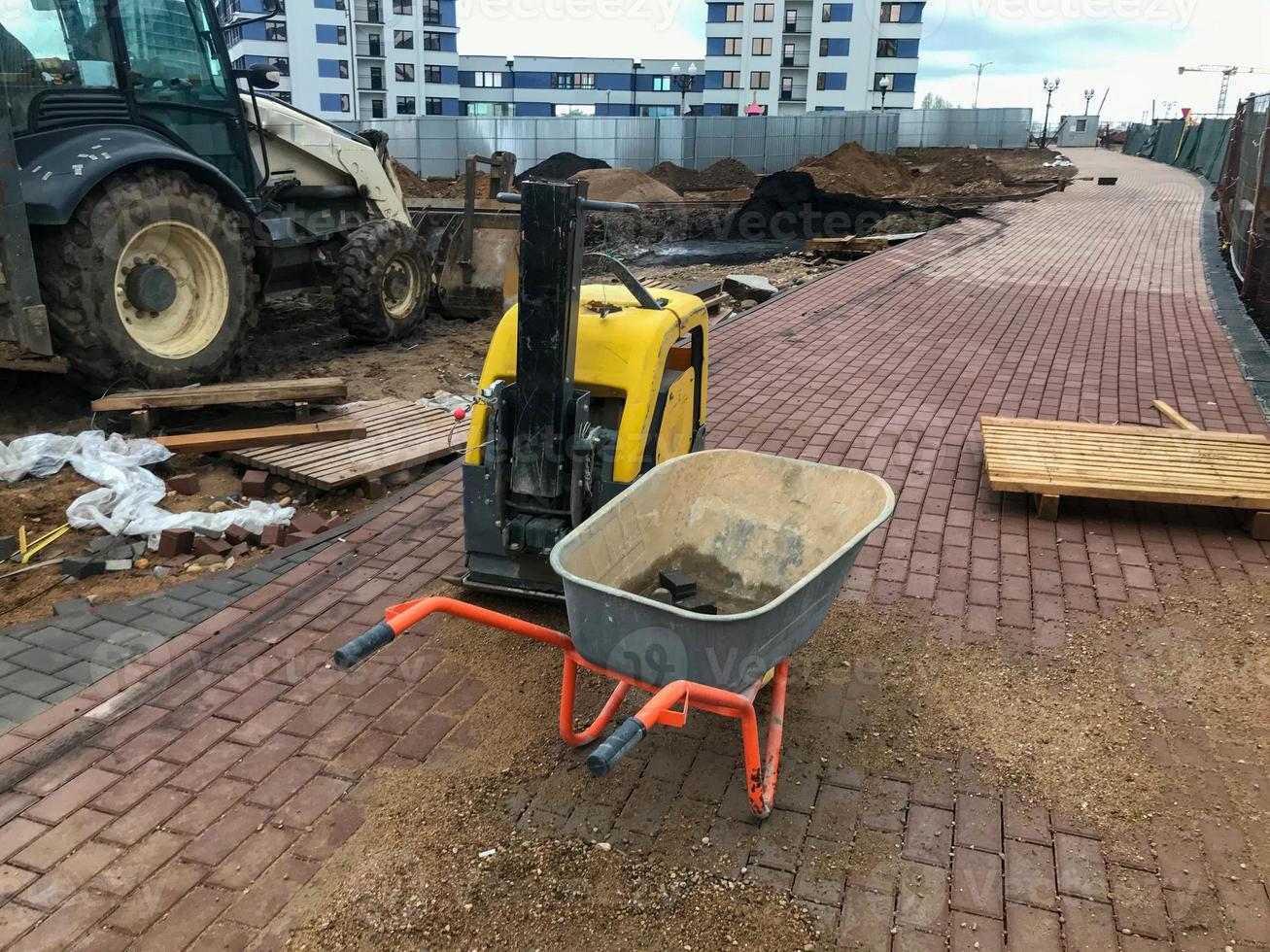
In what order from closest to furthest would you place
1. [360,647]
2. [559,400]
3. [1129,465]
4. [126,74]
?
[360,647] → [559,400] → [1129,465] → [126,74]

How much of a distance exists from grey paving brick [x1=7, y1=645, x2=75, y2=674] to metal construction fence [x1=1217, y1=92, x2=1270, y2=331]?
497 inches

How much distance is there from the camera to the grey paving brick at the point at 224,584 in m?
5.03

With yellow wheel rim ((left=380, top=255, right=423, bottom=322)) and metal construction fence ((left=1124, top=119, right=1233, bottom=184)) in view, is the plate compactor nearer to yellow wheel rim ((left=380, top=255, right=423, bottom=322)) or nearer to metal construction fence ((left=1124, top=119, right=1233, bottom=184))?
yellow wheel rim ((left=380, top=255, right=423, bottom=322))

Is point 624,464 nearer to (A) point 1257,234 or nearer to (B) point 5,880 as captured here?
(B) point 5,880

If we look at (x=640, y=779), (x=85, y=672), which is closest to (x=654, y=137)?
(x=85, y=672)

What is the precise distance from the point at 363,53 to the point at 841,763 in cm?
7190

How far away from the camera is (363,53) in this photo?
2594 inches

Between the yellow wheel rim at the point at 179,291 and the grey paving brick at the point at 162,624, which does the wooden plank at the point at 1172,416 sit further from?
the yellow wheel rim at the point at 179,291

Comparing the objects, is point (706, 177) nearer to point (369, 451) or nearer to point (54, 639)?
point (369, 451)

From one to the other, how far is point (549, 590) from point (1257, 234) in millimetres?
11129

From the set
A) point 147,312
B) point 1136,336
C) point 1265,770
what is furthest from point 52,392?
point 1136,336

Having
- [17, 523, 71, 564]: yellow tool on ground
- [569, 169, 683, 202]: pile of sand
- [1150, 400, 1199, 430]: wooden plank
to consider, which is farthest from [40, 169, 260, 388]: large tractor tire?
[569, 169, 683, 202]: pile of sand

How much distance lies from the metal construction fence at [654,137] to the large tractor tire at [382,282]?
22501 mm

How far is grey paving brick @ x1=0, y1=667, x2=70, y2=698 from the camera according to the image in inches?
162
